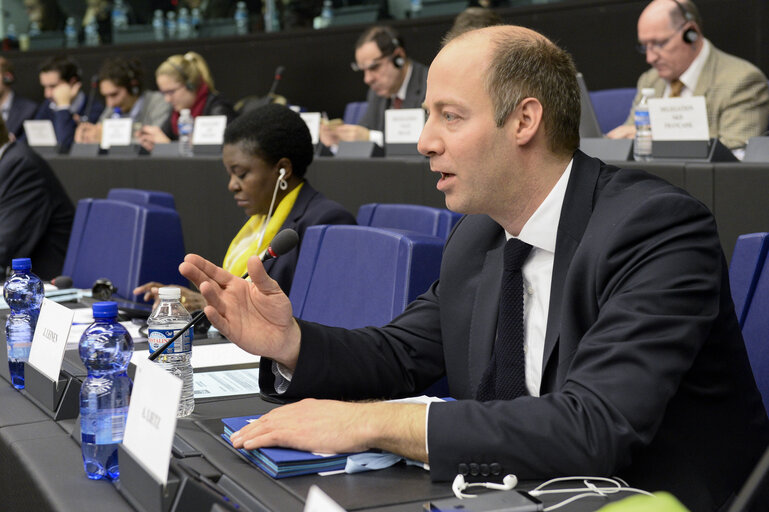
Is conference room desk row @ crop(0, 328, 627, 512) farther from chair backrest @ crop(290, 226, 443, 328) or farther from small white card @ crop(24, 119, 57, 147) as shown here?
small white card @ crop(24, 119, 57, 147)

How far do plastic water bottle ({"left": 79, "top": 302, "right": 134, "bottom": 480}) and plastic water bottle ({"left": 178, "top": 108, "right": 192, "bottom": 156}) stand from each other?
3.85 meters

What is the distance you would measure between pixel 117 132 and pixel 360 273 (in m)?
3.93

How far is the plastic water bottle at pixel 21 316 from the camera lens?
1.63 metres

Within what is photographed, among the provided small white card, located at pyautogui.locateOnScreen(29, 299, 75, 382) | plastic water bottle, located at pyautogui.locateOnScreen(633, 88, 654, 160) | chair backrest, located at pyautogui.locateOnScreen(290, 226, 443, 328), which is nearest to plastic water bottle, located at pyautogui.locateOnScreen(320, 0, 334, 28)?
plastic water bottle, located at pyautogui.locateOnScreen(633, 88, 654, 160)

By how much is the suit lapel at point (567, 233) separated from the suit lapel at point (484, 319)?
141mm

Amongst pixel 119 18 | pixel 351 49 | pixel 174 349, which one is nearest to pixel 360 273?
pixel 174 349

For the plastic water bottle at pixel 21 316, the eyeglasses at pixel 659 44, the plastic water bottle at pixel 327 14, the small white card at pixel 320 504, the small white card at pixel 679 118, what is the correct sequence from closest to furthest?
the small white card at pixel 320 504, the plastic water bottle at pixel 21 316, the small white card at pixel 679 118, the eyeglasses at pixel 659 44, the plastic water bottle at pixel 327 14

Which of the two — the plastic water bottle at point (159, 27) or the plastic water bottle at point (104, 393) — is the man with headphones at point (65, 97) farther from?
the plastic water bottle at point (104, 393)

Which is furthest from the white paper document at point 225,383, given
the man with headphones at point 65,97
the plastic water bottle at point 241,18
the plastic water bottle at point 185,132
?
the plastic water bottle at point 241,18

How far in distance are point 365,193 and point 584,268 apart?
263 centimetres

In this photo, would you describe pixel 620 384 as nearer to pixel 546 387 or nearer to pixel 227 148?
pixel 546 387

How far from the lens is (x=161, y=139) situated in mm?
5492

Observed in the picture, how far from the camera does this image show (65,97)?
726 cm

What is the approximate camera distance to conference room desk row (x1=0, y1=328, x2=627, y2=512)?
99 centimetres
